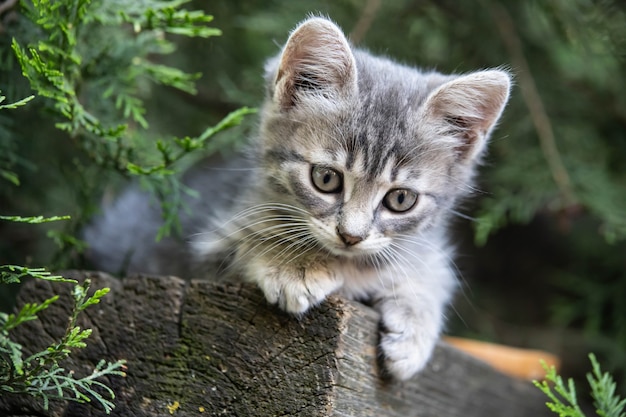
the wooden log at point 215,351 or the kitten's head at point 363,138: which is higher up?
the kitten's head at point 363,138

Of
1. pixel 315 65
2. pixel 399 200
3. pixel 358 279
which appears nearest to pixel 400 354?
pixel 358 279

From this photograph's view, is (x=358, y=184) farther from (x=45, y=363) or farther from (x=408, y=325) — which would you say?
(x=45, y=363)

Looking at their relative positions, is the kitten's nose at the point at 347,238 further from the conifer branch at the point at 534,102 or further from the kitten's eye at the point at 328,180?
the conifer branch at the point at 534,102

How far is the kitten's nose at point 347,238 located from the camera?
179 cm

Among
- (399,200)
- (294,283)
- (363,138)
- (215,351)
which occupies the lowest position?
(215,351)

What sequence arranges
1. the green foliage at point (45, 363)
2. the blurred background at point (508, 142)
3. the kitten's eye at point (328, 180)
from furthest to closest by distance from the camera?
1. the blurred background at point (508, 142)
2. the kitten's eye at point (328, 180)
3. the green foliage at point (45, 363)

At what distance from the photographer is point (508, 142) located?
3158 millimetres

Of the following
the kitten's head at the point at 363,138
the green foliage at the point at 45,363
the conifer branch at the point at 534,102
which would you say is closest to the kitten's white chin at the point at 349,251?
the kitten's head at the point at 363,138

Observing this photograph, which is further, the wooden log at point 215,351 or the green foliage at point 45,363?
the wooden log at point 215,351

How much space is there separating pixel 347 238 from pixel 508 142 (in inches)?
64.3

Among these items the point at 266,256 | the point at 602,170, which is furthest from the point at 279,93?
the point at 602,170

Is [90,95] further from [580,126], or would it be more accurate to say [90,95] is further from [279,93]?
[580,126]

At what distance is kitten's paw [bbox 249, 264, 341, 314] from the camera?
1.68 meters

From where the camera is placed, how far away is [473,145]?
2123mm
